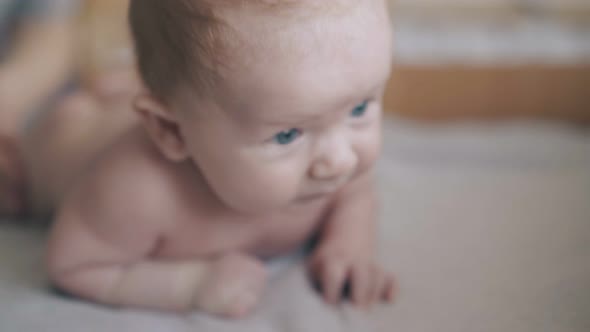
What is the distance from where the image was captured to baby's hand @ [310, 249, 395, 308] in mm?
772

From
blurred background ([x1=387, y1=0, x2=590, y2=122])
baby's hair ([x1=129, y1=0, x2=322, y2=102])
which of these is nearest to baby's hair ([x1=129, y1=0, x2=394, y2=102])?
baby's hair ([x1=129, y1=0, x2=322, y2=102])

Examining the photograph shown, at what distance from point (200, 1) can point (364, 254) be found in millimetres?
421

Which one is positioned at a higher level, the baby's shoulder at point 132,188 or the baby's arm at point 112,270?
the baby's shoulder at point 132,188

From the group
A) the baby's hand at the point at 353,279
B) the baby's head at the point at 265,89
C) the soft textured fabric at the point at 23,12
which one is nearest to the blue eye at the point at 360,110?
the baby's head at the point at 265,89

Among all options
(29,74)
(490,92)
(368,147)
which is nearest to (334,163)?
(368,147)

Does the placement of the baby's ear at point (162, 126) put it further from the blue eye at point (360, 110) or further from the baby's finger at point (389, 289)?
the baby's finger at point (389, 289)

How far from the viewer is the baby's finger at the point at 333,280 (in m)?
0.77

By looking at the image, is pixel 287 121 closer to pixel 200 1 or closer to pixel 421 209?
pixel 200 1

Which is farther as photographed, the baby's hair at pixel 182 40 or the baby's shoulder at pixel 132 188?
the baby's shoulder at pixel 132 188

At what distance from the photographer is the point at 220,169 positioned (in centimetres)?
69

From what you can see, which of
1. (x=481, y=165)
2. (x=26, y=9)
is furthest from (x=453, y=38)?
(x=26, y=9)

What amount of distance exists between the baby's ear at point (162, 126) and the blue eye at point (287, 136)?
129 mm

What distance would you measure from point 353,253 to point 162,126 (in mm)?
314

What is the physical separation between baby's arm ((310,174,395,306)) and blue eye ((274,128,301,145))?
0.22 meters
